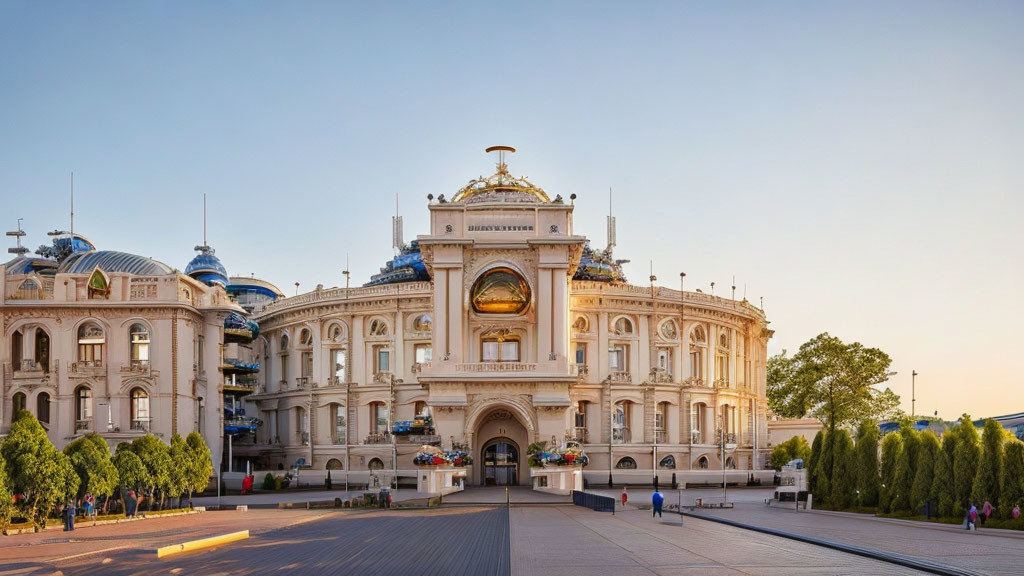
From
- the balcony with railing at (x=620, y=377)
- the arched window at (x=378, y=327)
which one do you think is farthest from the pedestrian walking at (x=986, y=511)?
the arched window at (x=378, y=327)

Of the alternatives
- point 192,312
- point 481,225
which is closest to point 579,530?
point 481,225

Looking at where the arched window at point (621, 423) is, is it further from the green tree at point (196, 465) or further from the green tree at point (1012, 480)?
the green tree at point (1012, 480)

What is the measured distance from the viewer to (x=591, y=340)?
3455 inches

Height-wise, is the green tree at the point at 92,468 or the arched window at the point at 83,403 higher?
the arched window at the point at 83,403

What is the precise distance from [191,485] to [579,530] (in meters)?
26.0

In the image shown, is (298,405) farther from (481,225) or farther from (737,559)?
(737,559)

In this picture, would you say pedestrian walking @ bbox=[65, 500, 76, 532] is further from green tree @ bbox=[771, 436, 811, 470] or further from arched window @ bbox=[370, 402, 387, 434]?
green tree @ bbox=[771, 436, 811, 470]

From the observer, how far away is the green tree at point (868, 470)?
54094 millimetres

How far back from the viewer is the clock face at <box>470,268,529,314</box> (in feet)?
234

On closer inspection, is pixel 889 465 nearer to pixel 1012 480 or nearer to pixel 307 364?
pixel 1012 480

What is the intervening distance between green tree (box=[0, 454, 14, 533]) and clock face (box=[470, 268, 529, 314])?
113 feet

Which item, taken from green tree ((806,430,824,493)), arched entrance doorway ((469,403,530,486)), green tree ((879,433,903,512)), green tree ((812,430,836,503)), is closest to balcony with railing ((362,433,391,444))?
arched entrance doorway ((469,403,530,486))

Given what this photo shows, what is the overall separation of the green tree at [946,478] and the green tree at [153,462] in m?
36.6

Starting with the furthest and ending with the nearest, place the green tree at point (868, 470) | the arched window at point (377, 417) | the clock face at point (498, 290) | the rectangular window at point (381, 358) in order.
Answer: the rectangular window at point (381, 358) < the arched window at point (377, 417) < the clock face at point (498, 290) < the green tree at point (868, 470)
